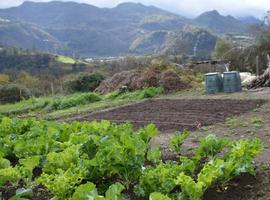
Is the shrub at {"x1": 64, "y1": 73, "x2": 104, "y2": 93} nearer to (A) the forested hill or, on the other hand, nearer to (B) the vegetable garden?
(B) the vegetable garden

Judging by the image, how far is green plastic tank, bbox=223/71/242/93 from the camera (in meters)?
15.8

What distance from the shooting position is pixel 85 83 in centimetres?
2358

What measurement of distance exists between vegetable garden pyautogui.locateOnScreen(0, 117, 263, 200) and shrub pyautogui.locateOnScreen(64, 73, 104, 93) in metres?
17.2

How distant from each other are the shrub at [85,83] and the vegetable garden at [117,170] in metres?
17.2

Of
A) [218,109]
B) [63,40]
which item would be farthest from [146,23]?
[218,109]

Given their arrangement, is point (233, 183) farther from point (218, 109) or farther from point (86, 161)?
point (218, 109)

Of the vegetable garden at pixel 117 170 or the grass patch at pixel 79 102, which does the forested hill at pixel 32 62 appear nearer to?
the grass patch at pixel 79 102

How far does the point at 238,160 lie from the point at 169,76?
13.5 metres

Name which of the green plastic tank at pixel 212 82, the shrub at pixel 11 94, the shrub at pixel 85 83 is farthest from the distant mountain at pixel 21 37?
the green plastic tank at pixel 212 82

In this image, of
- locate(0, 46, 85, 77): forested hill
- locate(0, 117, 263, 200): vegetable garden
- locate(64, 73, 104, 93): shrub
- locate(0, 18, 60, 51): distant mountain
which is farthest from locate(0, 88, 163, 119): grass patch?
locate(0, 18, 60, 51): distant mountain

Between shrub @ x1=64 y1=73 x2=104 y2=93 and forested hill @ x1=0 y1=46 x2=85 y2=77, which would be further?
forested hill @ x1=0 y1=46 x2=85 y2=77

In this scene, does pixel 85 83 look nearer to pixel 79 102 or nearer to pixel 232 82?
pixel 79 102

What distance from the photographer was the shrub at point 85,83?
23.5 metres

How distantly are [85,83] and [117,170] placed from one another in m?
18.9
